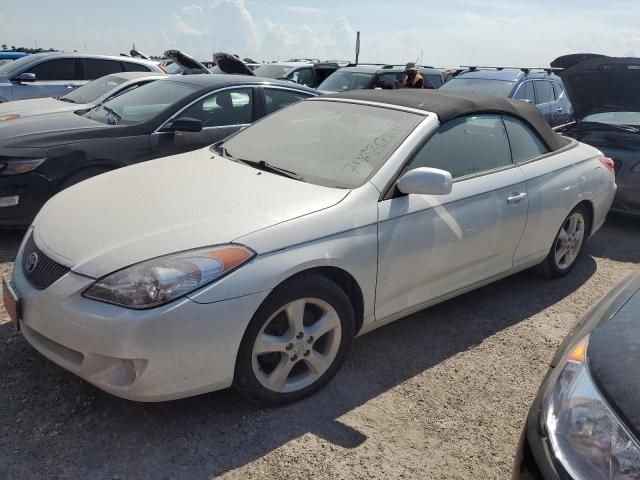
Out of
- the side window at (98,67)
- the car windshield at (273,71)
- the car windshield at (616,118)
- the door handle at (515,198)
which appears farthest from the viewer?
the car windshield at (273,71)

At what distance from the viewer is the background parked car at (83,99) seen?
6.31 meters

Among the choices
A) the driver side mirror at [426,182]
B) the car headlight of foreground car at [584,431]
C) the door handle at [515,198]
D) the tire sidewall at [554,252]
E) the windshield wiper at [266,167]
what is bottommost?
the tire sidewall at [554,252]

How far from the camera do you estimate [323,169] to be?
324cm

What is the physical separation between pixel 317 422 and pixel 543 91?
8372 mm

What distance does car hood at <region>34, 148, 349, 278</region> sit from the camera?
2.49 meters

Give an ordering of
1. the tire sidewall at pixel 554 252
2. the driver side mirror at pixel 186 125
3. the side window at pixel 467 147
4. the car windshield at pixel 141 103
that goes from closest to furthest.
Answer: the side window at pixel 467 147 < the tire sidewall at pixel 554 252 < the driver side mirror at pixel 186 125 < the car windshield at pixel 141 103

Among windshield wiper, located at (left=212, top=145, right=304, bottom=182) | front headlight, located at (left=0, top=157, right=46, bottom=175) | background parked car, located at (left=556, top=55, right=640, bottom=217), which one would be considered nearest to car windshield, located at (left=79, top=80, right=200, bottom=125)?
front headlight, located at (left=0, top=157, right=46, bottom=175)

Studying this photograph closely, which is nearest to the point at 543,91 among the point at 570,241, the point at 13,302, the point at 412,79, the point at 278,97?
the point at 412,79

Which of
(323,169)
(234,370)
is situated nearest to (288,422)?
(234,370)

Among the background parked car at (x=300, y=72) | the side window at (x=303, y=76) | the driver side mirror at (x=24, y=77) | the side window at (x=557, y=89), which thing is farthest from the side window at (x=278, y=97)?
the side window at (x=303, y=76)

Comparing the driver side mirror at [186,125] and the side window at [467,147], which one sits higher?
the side window at [467,147]

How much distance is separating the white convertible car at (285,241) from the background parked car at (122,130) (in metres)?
1.48

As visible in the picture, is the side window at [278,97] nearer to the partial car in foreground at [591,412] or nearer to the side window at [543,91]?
the partial car in foreground at [591,412]

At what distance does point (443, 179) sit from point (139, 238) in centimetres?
153
